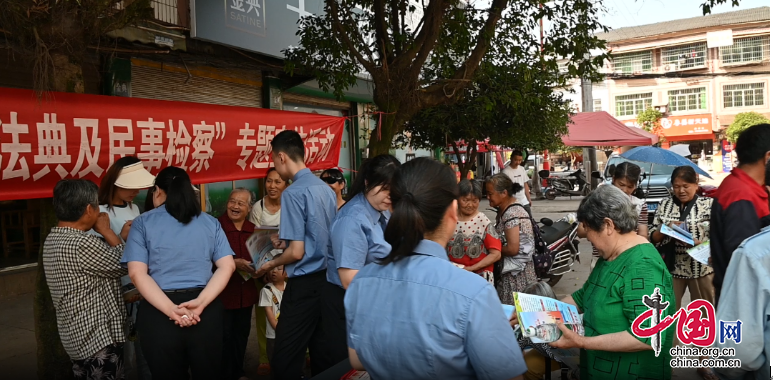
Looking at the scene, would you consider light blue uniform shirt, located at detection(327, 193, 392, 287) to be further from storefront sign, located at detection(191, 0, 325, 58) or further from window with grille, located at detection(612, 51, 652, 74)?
window with grille, located at detection(612, 51, 652, 74)

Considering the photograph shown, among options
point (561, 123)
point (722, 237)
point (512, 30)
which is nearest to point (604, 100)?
point (561, 123)

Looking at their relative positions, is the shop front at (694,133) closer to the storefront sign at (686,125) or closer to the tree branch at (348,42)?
the storefront sign at (686,125)

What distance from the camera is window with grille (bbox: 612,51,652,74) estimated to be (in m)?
35.2

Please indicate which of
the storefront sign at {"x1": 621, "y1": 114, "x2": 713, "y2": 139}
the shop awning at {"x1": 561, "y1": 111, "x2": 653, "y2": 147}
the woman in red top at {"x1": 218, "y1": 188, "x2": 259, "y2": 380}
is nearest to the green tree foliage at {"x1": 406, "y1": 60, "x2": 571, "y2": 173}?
the shop awning at {"x1": 561, "y1": 111, "x2": 653, "y2": 147}

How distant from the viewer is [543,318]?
2.29 m

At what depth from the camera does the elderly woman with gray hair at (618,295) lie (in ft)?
7.53

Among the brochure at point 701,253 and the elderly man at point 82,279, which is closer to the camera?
the elderly man at point 82,279

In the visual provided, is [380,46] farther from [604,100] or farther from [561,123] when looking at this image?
[604,100]

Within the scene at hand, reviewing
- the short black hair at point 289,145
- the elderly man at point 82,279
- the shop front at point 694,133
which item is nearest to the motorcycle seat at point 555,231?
the short black hair at point 289,145

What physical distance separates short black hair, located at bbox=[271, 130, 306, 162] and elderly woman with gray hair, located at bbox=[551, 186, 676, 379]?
1.68 m

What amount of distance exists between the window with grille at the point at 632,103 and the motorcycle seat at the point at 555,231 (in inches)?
1323

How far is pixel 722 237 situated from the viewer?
2562 mm

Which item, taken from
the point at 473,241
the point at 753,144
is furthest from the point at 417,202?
the point at 473,241

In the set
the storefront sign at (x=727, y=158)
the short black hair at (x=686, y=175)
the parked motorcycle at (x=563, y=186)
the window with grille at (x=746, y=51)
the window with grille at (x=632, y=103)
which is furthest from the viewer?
the window with grille at (x=632, y=103)
